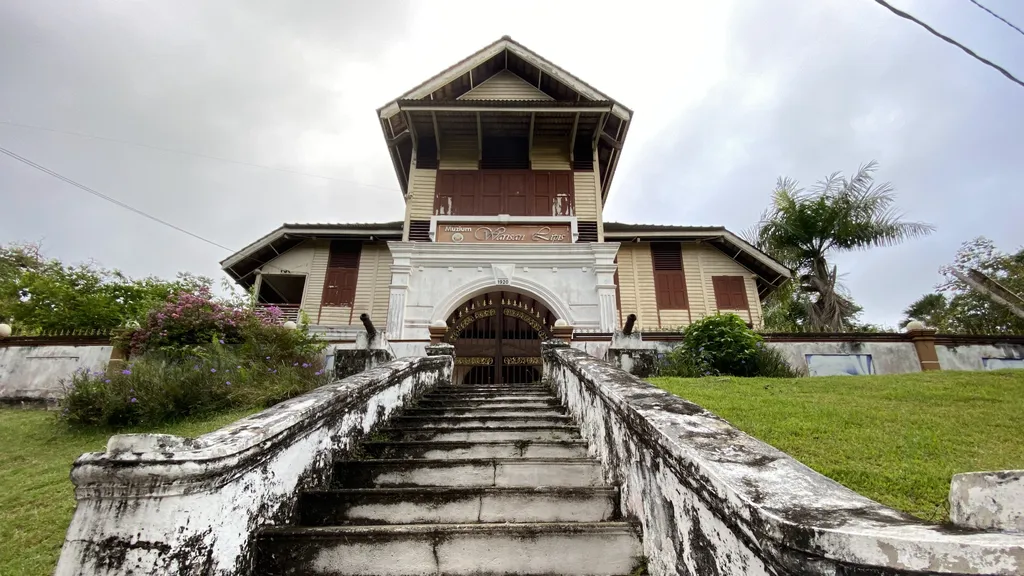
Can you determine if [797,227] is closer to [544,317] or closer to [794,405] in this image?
[544,317]

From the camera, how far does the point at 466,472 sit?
10.4 feet

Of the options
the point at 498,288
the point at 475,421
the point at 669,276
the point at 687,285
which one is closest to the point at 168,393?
the point at 475,421

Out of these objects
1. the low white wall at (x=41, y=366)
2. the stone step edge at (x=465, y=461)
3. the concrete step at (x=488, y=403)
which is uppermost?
A: the low white wall at (x=41, y=366)

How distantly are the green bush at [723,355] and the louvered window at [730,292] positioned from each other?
5.73 metres

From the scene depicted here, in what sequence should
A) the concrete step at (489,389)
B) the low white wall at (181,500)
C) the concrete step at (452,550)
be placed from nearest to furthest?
the low white wall at (181,500) → the concrete step at (452,550) → the concrete step at (489,389)

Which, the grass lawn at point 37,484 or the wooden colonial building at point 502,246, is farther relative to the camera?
the wooden colonial building at point 502,246

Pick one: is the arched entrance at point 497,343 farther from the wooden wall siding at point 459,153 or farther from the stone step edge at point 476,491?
the stone step edge at point 476,491

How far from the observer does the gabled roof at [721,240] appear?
526 inches

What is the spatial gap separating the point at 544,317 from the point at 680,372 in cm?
401

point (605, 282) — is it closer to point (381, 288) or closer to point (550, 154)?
point (550, 154)

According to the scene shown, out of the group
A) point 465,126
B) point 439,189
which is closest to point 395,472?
point 439,189

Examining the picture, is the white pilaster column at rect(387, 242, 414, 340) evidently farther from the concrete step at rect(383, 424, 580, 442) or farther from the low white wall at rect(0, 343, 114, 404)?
the concrete step at rect(383, 424, 580, 442)

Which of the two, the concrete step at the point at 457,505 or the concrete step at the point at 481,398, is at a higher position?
the concrete step at the point at 481,398

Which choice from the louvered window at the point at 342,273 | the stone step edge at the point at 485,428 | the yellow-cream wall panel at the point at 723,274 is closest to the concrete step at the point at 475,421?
the stone step edge at the point at 485,428
